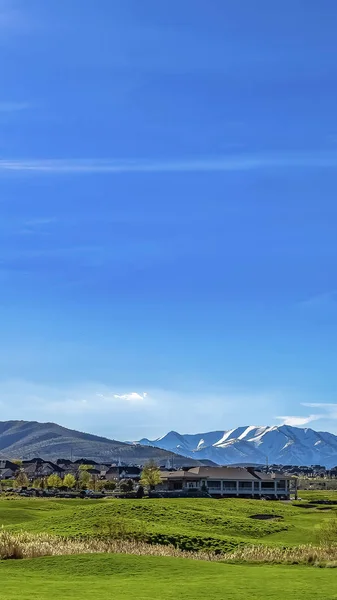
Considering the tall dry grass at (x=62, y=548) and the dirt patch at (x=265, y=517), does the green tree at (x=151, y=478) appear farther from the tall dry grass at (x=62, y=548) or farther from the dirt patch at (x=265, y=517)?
the tall dry grass at (x=62, y=548)

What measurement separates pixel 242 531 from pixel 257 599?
40.1 meters

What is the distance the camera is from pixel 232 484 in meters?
162

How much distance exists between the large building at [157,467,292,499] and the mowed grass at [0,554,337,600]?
122 metres

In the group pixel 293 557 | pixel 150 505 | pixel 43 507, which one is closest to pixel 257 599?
pixel 293 557

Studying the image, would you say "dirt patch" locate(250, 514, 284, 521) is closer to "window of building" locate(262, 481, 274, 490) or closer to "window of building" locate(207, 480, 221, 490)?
"window of building" locate(207, 480, 221, 490)

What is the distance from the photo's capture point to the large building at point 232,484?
6280 inches

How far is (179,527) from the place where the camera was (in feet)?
208

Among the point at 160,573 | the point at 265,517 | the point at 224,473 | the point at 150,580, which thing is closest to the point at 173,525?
the point at 265,517

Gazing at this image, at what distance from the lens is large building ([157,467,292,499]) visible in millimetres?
159500

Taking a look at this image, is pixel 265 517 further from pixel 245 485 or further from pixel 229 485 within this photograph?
pixel 229 485

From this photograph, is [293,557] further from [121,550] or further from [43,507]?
[43,507]

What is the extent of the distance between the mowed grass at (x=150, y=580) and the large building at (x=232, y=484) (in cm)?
12191

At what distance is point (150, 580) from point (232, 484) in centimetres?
13289

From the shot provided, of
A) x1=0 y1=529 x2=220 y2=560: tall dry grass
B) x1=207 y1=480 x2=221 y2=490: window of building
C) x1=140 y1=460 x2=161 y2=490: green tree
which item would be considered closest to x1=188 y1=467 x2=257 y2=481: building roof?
x1=207 y1=480 x2=221 y2=490: window of building
